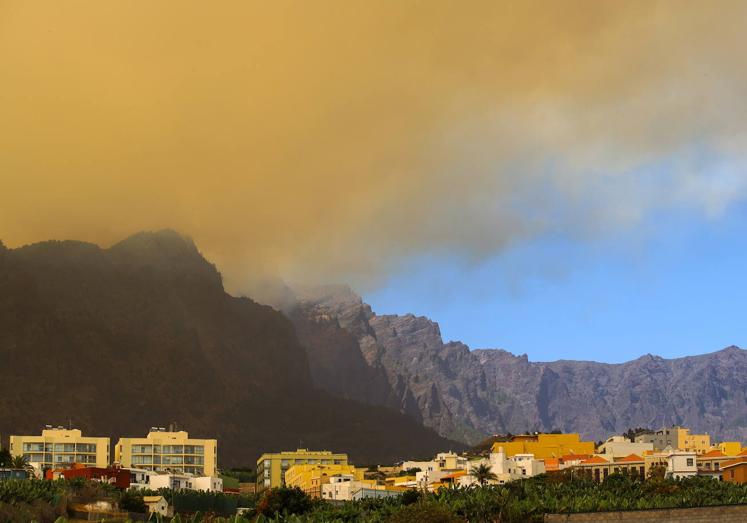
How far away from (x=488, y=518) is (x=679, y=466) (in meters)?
79.9

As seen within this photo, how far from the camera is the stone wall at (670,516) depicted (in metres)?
128

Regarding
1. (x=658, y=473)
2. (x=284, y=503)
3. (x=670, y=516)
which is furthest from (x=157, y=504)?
(x=670, y=516)

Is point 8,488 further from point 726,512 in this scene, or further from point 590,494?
point 726,512

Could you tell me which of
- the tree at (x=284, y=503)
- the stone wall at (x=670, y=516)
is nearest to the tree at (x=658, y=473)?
the stone wall at (x=670, y=516)

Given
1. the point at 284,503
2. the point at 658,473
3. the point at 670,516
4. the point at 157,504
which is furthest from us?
the point at 658,473

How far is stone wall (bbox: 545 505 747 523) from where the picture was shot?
12769cm

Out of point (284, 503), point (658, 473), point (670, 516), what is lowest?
point (670, 516)

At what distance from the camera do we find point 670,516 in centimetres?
12900

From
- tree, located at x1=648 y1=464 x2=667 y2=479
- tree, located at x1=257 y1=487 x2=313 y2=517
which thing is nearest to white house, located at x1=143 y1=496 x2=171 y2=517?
tree, located at x1=257 y1=487 x2=313 y2=517

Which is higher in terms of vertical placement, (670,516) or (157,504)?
(157,504)

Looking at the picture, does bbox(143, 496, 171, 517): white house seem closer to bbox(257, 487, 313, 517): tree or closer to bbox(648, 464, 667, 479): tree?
bbox(257, 487, 313, 517): tree

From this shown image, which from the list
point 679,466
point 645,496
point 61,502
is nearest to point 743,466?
point 679,466

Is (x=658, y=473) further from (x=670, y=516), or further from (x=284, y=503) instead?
(x=670, y=516)

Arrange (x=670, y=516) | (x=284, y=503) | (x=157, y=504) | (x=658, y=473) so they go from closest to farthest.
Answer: (x=670, y=516)
(x=284, y=503)
(x=157, y=504)
(x=658, y=473)
